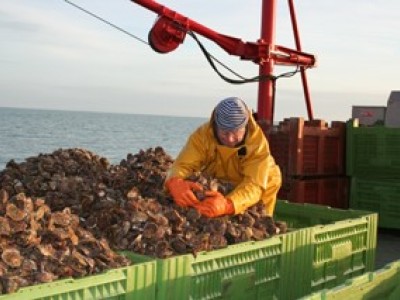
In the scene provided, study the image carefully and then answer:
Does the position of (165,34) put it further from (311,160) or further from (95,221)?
(95,221)

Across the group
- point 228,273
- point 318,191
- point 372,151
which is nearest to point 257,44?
point 372,151

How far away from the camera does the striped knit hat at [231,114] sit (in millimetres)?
5656

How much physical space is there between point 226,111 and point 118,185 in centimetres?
149

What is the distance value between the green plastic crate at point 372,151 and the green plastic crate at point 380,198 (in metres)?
0.14

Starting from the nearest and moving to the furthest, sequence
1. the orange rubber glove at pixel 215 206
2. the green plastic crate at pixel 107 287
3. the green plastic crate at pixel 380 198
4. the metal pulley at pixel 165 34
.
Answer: the green plastic crate at pixel 107 287 < the orange rubber glove at pixel 215 206 < the green plastic crate at pixel 380 198 < the metal pulley at pixel 165 34

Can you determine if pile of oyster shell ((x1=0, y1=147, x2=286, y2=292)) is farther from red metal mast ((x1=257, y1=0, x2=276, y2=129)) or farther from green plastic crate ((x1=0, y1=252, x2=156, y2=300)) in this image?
red metal mast ((x1=257, y1=0, x2=276, y2=129))

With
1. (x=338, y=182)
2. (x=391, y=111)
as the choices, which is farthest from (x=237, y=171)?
(x=391, y=111)

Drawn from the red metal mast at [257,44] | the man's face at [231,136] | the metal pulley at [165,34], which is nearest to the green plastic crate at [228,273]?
the man's face at [231,136]

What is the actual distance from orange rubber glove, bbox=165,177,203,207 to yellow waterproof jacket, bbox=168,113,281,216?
25cm

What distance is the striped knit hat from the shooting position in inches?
223

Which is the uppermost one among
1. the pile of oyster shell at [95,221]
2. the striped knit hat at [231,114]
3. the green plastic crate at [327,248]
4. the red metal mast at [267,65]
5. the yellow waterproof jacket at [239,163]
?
the red metal mast at [267,65]

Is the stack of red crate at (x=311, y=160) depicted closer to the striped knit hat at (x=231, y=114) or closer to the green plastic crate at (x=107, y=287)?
the striped knit hat at (x=231, y=114)

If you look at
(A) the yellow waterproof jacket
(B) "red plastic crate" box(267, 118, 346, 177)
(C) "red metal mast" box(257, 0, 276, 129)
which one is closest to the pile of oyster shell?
(A) the yellow waterproof jacket

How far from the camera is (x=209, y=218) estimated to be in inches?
204
